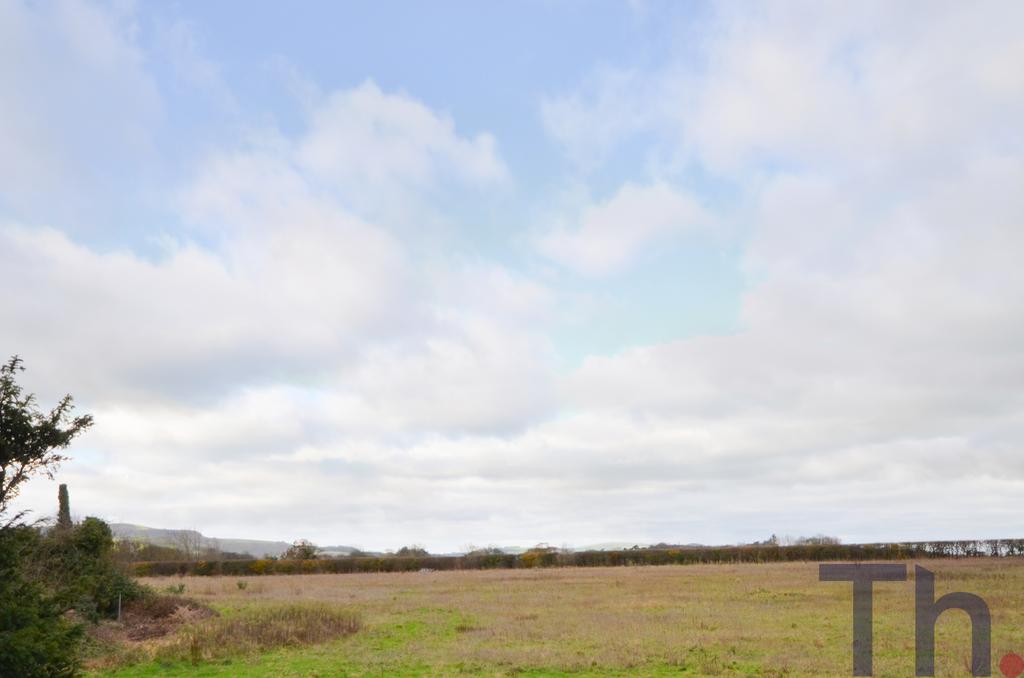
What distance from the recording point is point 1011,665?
715 inches

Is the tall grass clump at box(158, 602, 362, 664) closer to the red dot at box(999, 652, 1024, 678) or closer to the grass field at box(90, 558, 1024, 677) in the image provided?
the grass field at box(90, 558, 1024, 677)

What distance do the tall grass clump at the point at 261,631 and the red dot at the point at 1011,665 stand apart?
18.4 metres

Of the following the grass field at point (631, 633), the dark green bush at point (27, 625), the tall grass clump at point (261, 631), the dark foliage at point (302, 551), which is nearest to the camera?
the dark green bush at point (27, 625)

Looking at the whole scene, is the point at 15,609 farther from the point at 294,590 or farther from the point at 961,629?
the point at 294,590

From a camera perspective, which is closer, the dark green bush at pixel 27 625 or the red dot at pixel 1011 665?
the dark green bush at pixel 27 625

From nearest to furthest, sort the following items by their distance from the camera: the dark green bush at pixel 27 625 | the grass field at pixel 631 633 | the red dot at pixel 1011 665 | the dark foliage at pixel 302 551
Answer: the dark green bush at pixel 27 625 → the red dot at pixel 1011 665 → the grass field at pixel 631 633 → the dark foliage at pixel 302 551

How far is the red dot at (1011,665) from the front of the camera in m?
17.5

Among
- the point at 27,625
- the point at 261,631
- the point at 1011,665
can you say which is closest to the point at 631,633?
the point at 1011,665

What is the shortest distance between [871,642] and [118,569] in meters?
28.0

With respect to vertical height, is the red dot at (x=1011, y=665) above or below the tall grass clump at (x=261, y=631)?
above

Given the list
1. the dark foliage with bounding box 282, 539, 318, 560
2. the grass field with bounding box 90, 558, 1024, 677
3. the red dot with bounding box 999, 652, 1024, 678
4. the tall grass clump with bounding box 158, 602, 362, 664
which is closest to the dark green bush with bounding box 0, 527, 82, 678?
the grass field with bounding box 90, 558, 1024, 677

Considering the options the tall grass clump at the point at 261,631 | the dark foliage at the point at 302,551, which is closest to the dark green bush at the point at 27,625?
the tall grass clump at the point at 261,631

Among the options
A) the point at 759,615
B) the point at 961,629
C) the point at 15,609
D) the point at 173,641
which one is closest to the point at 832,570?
the point at 759,615

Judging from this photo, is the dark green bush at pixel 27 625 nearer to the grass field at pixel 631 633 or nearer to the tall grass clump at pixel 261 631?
the grass field at pixel 631 633
